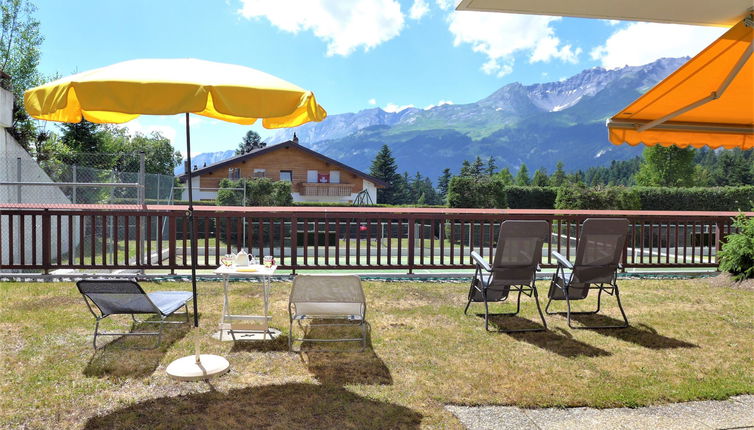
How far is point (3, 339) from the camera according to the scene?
4.12 m

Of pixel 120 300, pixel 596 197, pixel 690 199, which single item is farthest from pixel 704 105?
pixel 690 199

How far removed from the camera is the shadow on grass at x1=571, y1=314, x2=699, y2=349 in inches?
169

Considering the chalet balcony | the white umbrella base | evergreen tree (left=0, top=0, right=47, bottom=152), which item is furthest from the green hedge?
evergreen tree (left=0, top=0, right=47, bottom=152)

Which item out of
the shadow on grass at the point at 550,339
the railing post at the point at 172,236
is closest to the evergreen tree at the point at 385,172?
the railing post at the point at 172,236

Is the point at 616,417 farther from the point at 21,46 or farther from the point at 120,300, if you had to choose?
the point at 21,46

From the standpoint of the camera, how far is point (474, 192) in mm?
28891

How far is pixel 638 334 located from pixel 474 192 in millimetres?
A: 24610

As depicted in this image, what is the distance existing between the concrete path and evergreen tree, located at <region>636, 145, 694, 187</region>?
4329cm

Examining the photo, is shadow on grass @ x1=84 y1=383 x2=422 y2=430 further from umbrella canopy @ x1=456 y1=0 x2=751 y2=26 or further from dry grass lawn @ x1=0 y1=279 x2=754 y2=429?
umbrella canopy @ x1=456 y1=0 x2=751 y2=26

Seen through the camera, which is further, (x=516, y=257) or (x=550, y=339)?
(x=516, y=257)

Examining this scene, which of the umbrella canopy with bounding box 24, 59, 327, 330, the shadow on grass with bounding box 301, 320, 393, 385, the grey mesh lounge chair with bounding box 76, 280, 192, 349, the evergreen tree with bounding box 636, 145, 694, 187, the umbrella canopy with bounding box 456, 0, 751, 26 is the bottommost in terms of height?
the shadow on grass with bounding box 301, 320, 393, 385

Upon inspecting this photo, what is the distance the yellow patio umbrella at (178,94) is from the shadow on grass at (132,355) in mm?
332

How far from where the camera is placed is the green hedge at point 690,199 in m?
32.2

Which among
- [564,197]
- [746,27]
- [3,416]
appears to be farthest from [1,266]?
[564,197]
